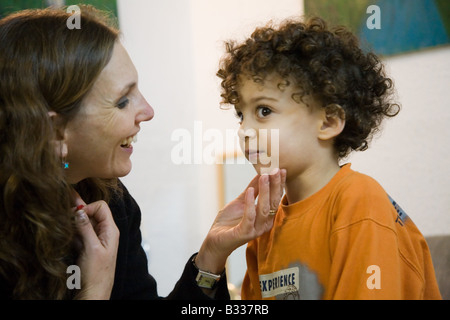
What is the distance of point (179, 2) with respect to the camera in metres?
2.65

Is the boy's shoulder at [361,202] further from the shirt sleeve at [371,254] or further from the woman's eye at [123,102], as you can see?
the woman's eye at [123,102]

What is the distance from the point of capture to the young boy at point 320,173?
0.96m

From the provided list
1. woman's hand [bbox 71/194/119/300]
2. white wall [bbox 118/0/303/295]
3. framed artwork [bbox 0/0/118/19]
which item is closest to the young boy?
woman's hand [bbox 71/194/119/300]

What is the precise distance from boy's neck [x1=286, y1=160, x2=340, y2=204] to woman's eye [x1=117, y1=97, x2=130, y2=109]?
1.56ft

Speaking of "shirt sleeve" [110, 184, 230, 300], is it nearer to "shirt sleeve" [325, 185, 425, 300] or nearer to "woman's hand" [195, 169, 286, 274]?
"woman's hand" [195, 169, 286, 274]

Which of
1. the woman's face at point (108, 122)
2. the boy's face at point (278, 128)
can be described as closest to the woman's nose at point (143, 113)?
the woman's face at point (108, 122)

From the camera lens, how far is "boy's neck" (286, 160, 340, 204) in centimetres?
115

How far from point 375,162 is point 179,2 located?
1.43m

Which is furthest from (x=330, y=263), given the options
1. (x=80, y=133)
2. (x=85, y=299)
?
(x=80, y=133)

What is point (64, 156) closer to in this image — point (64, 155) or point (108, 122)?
point (64, 155)

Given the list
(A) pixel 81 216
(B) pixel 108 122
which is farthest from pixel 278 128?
(A) pixel 81 216

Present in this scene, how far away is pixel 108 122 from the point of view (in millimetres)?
1174

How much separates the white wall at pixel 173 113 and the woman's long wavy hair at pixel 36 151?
1507 mm

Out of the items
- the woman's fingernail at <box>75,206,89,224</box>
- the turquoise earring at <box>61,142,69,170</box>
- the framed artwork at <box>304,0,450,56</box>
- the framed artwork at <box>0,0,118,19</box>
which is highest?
the framed artwork at <box>0,0,118,19</box>
